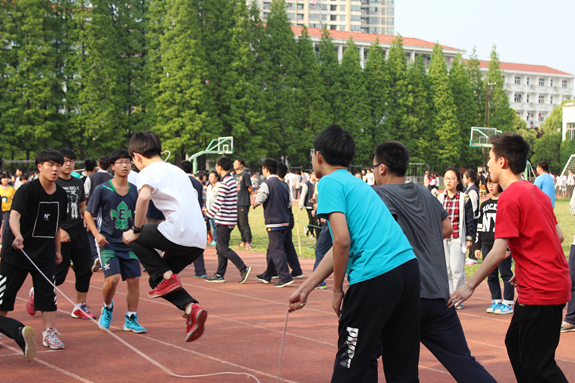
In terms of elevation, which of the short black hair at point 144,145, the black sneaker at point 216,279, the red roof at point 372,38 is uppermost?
the red roof at point 372,38

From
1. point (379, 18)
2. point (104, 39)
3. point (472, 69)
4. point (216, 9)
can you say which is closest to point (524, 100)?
point (379, 18)

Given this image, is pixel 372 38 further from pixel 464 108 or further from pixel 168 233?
pixel 168 233

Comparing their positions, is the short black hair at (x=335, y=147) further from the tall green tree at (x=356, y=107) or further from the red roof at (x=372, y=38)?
the red roof at (x=372, y=38)

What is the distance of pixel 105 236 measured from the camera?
253 inches

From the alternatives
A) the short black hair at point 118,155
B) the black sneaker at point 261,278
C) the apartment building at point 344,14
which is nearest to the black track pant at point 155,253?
the short black hair at point 118,155

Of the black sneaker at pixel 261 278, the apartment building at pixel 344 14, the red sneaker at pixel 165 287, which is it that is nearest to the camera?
the red sneaker at pixel 165 287

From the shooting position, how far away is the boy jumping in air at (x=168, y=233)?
455 centimetres

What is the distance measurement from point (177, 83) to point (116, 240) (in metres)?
39.4

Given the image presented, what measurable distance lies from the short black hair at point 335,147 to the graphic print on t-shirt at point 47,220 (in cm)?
355

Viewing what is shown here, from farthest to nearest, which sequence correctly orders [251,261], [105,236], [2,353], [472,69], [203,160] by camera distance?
[472,69]
[203,160]
[251,261]
[105,236]
[2,353]

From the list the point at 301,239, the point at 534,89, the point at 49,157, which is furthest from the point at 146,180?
the point at 534,89

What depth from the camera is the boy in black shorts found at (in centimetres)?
634

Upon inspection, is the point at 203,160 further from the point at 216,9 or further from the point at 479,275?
the point at 479,275

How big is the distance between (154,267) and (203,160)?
142 feet
